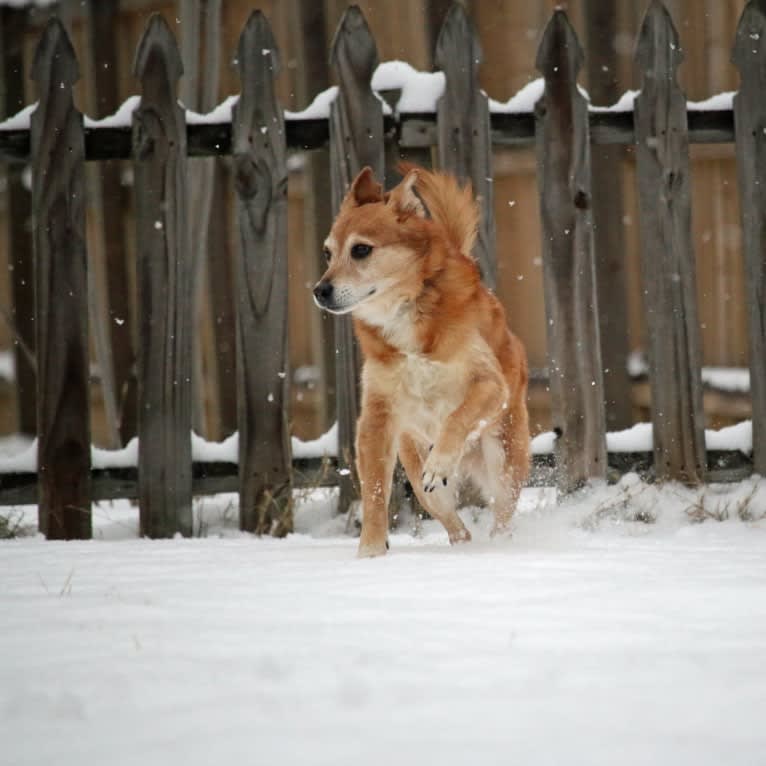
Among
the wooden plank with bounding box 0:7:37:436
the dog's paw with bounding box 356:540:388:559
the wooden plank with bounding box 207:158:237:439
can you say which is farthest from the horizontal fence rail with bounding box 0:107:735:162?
the wooden plank with bounding box 0:7:37:436

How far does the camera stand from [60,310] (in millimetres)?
4168

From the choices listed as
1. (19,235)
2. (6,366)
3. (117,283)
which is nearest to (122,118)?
(117,283)

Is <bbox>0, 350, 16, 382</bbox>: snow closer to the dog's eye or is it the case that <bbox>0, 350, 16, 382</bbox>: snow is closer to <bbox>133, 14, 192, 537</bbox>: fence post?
<bbox>133, 14, 192, 537</bbox>: fence post

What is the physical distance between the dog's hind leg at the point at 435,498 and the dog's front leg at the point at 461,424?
12cm

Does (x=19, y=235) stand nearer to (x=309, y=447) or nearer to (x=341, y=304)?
(x=309, y=447)

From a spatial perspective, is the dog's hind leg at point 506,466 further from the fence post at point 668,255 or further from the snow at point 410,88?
the snow at point 410,88

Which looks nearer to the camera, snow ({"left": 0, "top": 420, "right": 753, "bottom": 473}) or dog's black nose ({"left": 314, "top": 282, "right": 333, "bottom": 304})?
dog's black nose ({"left": 314, "top": 282, "right": 333, "bottom": 304})

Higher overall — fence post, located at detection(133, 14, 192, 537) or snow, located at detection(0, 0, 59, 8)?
snow, located at detection(0, 0, 59, 8)

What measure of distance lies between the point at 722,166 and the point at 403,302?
4009mm

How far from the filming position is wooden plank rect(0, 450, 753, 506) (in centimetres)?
424

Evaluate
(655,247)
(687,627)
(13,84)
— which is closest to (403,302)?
(655,247)

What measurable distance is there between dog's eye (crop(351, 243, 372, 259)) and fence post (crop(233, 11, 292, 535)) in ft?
1.75

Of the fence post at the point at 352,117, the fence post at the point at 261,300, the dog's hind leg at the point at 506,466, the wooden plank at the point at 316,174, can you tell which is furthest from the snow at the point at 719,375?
the fence post at the point at 261,300

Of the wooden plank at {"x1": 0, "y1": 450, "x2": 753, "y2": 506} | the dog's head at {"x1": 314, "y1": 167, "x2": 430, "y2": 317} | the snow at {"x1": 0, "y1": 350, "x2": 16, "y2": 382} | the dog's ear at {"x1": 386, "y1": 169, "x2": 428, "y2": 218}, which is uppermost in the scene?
the dog's ear at {"x1": 386, "y1": 169, "x2": 428, "y2": 218}
